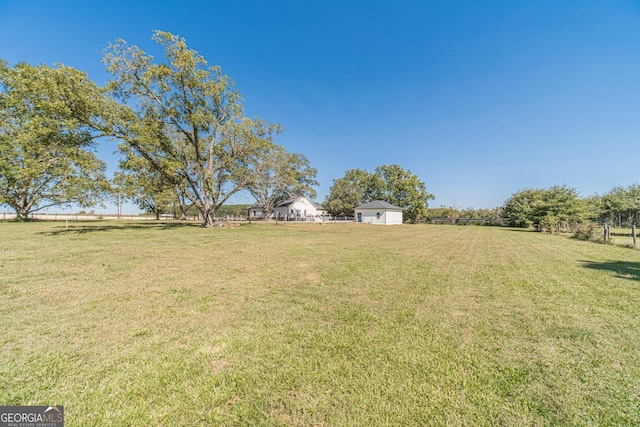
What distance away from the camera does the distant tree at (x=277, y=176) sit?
87.5 feet

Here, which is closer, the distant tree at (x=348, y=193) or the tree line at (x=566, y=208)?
the tree line at (x=566, y=208)

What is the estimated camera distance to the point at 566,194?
858 inches

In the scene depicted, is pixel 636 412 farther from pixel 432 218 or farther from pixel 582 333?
pixel 432 218

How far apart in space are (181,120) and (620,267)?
24.1 m

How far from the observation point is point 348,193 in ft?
156

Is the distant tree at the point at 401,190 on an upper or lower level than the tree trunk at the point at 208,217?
upper

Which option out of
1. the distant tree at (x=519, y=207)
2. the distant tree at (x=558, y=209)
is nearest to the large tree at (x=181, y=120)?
the distant tree at (x=558, y=209)

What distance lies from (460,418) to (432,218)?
4982cm

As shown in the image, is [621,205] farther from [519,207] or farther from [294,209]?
[294,209]

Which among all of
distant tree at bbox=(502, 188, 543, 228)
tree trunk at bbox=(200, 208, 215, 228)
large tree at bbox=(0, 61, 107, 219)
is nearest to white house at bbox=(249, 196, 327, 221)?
tree trunk at bbox=(200, 208, 215, 228)

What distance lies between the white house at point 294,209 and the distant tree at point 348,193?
2.75 metres

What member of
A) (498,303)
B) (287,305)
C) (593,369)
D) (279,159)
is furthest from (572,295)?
(279,159)

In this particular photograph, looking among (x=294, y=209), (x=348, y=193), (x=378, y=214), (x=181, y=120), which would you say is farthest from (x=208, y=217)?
(x=348, y=193)

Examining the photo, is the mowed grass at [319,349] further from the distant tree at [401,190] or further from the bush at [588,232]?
the distant tree at [401,190]
